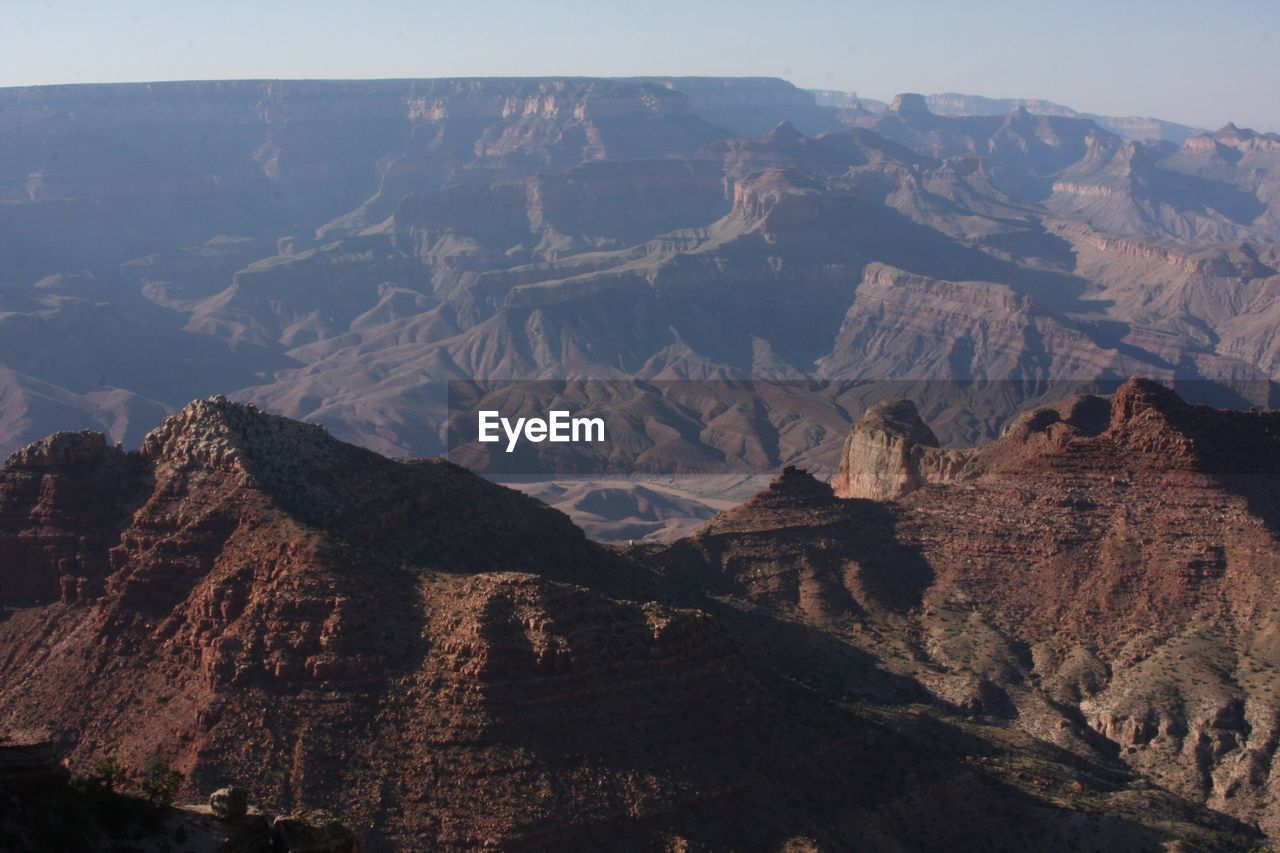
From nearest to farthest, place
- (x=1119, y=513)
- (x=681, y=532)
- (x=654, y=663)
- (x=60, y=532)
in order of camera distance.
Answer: (x=654, y=663)
(x=60, y=532)
(x=1119, y=513)
(x=681, y=532)

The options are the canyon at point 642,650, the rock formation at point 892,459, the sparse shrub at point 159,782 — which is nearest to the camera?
the sparse shrub at point 159,782

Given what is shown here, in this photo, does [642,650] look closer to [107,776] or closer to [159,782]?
[159,782]

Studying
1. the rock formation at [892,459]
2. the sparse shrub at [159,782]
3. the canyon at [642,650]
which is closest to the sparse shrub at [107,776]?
the sparse shrub at [159,782]

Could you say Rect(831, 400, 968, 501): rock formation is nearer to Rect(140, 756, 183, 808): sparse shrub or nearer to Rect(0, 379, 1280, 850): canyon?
Rect(0, 379, 1280, 850): canyon

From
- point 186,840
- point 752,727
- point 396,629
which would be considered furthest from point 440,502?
point 186,840

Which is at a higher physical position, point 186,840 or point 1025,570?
point 1025,570

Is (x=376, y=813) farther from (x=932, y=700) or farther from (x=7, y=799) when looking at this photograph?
(x=932, y=700)

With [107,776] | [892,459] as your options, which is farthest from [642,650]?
[892,459]

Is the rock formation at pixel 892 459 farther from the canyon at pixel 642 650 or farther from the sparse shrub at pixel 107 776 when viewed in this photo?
the sparse shrub at pixel 107 776
